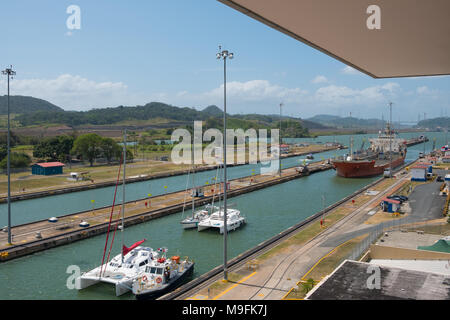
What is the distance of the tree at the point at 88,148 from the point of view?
41.7 m

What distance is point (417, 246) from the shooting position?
11.1m

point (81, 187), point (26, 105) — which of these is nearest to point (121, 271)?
point (81, 187)

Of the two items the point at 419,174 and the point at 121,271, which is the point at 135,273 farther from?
the point at 419,174

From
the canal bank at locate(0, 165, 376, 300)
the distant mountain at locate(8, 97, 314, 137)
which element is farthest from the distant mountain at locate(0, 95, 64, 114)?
the canal bank at locate(0, 165, 376, 300)

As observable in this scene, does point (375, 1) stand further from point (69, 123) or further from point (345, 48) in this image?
point (69, 123)

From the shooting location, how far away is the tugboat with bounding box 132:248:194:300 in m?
10.5

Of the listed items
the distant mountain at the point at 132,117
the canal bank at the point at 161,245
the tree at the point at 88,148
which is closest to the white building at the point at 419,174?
the canal bank at the point at 161,245

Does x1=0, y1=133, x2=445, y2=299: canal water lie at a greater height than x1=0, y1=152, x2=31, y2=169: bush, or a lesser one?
lesser

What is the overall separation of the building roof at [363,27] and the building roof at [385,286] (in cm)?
356

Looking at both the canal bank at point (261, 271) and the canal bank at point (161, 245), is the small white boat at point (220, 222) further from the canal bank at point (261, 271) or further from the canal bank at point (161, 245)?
the canal bank at point (261, 271)

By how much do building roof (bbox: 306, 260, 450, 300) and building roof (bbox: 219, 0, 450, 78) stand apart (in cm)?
356

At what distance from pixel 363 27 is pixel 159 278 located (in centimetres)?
1006

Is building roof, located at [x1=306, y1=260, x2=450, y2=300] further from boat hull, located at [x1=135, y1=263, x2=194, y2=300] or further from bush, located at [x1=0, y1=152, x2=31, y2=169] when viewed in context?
bush, located at [x1=0, y1=152, x2=31, y2=169]

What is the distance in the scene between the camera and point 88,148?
4175cm
